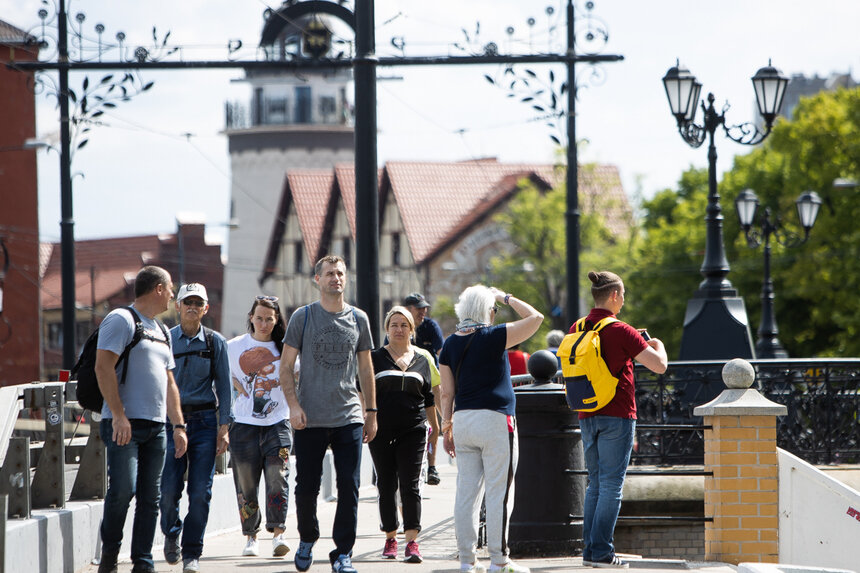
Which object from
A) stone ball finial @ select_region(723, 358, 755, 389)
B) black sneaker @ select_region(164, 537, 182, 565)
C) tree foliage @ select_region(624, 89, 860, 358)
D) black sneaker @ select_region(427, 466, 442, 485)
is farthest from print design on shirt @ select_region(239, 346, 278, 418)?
tree foliage @ select_region(624, 89, 860, 358)

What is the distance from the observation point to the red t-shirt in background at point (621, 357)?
8.41m

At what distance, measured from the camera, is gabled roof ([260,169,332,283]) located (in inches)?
2680

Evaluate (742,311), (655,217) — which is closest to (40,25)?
(742,311)

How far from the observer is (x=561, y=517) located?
30.9 feet

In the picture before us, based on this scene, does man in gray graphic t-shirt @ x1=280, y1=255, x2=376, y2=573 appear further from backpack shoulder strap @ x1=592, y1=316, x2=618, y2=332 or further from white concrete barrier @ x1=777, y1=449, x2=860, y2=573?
Result: white concrete barrier @ x1=777, y1=449, x2=860, y2=573

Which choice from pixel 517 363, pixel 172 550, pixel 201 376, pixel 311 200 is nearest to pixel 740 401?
pixel 201 376

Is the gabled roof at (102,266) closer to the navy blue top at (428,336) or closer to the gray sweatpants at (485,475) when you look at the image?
the navy blue top at (428,336)

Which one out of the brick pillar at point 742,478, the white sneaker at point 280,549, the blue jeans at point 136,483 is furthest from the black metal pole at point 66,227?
the brick pillar at point 742,478

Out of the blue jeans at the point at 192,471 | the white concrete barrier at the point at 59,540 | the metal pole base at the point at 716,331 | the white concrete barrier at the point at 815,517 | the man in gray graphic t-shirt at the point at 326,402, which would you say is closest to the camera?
the white concrete barrier at the point at 59,540

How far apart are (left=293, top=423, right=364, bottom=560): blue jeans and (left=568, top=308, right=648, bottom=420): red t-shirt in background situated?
59.0 inches

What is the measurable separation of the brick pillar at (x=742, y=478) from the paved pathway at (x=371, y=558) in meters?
0.46

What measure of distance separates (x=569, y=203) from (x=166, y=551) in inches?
436

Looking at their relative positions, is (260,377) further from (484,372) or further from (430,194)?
(430,194)

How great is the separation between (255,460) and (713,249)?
28.3ft
